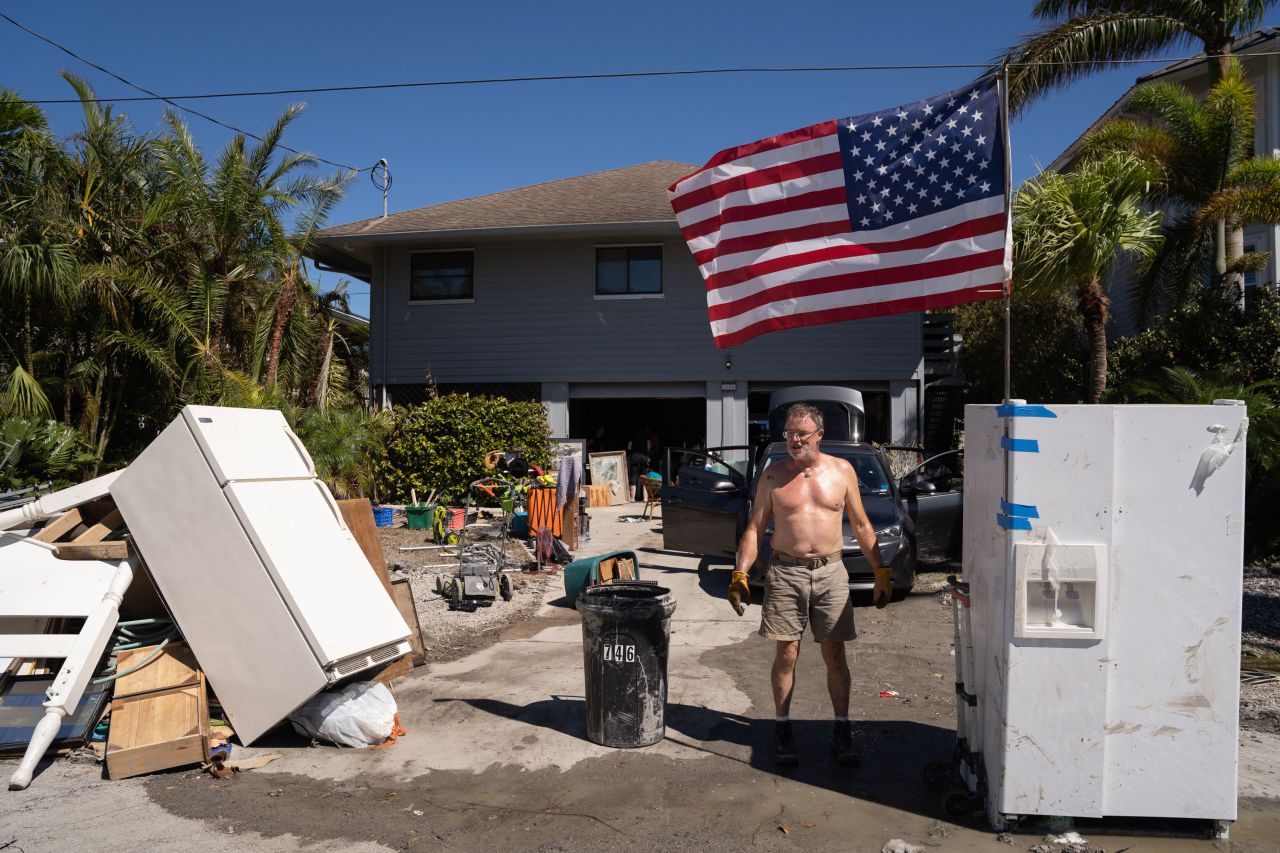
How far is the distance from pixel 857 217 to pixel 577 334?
1326 centimetres

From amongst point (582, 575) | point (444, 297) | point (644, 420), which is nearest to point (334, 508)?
point (582, 575)

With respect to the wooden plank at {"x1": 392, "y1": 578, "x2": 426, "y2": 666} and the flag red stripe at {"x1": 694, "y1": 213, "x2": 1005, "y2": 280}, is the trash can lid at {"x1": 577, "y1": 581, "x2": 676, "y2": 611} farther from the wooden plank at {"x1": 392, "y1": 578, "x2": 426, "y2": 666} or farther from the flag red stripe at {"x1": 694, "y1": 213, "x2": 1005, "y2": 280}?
the flag red stripe at {"x1": 694, "y1": 213, "x2": 1005, "y2": 280}

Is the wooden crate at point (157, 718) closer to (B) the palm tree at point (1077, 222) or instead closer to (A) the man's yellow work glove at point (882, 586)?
(A) the man's yellow work glove at point (882, 586)

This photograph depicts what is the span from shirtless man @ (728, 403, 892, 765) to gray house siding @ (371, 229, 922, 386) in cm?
1323

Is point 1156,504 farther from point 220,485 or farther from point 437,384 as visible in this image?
point 437,384

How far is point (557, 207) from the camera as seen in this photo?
766 inches

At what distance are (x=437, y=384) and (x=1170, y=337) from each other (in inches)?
528

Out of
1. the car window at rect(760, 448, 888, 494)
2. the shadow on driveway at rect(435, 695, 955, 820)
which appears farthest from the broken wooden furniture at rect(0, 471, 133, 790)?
the car window at rect(760, 448, 888, 494)

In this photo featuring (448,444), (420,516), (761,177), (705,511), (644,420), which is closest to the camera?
(761,177)

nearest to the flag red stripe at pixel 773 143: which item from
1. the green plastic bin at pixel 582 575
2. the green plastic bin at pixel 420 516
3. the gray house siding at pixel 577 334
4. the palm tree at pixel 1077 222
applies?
the green plastic bin at pixel 582 575

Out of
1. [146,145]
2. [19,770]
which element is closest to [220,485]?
[19,770]

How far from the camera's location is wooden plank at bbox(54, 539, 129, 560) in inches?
226

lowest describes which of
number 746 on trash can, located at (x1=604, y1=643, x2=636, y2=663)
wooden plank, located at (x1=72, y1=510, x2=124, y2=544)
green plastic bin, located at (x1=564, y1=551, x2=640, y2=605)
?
green plastic bin, located at (x1=564, y1=551, x2=640, y2=605)

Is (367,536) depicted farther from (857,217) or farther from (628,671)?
(857,217)
